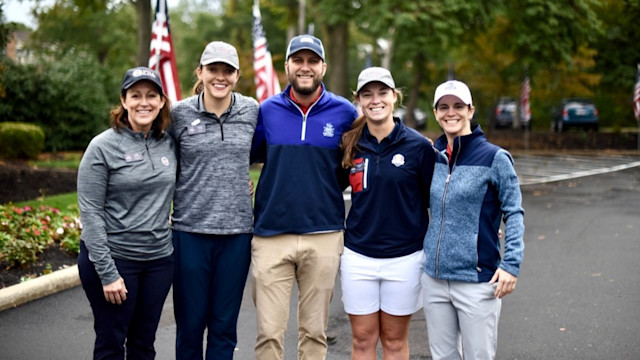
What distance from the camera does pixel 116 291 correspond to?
3688mm

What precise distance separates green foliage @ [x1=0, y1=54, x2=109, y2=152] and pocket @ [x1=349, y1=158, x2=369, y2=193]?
20.0 meters

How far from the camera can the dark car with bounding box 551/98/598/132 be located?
3161 cm

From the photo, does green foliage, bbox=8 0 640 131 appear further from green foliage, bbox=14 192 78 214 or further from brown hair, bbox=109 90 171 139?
brown hair, bbox=109 90 171 139

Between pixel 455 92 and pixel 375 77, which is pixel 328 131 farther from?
pixel 455 92

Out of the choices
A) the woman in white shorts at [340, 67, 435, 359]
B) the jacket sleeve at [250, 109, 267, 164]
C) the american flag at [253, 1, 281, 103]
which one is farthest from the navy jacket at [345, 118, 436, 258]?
the american flag at [253, 1, 281, 103]

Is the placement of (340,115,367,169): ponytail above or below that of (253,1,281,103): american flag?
below

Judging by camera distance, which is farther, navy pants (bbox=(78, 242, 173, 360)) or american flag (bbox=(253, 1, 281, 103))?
american flag (bbox=(253, 1, 281, 103))

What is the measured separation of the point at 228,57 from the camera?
4.02 meters

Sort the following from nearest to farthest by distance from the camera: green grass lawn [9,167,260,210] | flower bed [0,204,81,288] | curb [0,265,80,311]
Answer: curb [0,265,80,311], flower bed [0,204,81,288], green grass lawn [9,167,260,210]

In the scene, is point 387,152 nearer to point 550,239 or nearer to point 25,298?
point 25,298

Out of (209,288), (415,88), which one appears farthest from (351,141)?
(415,88)

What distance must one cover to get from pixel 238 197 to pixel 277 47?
136 feet

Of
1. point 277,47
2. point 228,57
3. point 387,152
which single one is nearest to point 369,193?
point 387,152

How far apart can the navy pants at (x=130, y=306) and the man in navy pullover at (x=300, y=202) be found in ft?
1.99
